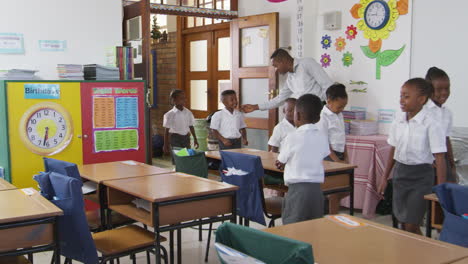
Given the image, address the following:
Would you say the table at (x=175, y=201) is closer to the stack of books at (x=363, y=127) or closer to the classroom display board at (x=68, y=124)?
the classroom display board at (x=68, y=124)

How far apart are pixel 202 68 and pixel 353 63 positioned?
3.77 m

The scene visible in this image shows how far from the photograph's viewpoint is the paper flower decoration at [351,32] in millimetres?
5820

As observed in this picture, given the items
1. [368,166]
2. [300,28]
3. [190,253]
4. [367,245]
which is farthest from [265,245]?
[300,28]

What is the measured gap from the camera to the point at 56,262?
249cm

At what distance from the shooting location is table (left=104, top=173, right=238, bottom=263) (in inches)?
110

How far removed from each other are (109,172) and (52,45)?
1876mm

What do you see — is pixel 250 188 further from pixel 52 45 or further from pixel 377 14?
pixel 377 14

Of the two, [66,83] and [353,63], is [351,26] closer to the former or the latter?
[353,63]

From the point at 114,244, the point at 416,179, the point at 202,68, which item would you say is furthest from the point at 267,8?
the point at 114,244

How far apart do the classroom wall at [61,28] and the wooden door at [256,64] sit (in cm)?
215

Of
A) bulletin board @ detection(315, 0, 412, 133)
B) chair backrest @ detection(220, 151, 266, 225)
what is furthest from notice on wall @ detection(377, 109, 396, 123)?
chair backrest @ detection(220, 151, 266, 225)

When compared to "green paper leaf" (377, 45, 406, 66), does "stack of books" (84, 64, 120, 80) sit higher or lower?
lower

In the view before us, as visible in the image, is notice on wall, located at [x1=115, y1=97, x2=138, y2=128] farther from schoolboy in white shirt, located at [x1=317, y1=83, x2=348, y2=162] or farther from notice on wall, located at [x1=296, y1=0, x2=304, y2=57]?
notice on wall, located at [x1=296, y1=0, x2=304, y2=57]

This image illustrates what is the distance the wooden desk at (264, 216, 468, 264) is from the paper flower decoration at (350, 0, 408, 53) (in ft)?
12.4
